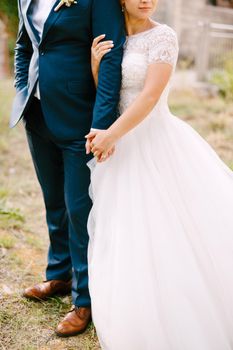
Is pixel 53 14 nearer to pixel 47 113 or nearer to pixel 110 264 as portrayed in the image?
pixel 47 113

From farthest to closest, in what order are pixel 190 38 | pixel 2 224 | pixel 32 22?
pixel 190 38, pixel 2 224, pixel 32 22

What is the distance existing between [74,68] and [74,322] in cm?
135

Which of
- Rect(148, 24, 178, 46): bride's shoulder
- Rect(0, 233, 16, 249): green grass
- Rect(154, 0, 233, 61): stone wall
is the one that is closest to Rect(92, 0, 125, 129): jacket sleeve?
Rect(148, 24, 178, 46): bride's shoulder

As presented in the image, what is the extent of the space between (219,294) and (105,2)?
146cm

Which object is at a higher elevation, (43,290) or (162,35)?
(162,35)

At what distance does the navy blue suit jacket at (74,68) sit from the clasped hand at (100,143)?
0.16ft

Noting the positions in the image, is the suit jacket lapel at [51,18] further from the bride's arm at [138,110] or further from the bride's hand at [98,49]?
the bride's arm at [138,110]

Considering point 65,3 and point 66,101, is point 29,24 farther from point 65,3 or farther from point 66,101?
point 66,101

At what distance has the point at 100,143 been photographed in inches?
93.0

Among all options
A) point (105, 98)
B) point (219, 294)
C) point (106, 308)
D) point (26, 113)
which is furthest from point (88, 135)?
point (219, 294)

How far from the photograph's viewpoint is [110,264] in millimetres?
2447

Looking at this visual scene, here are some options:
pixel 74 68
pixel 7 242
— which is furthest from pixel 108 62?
pixel 7 242

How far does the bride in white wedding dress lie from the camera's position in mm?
2338

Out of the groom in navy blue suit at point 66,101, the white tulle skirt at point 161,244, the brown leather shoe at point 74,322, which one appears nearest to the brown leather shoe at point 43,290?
the groom in navy blue suit at point 66,101
